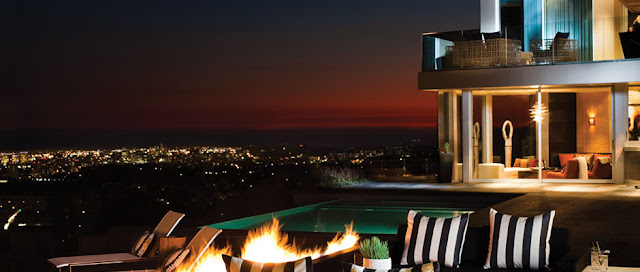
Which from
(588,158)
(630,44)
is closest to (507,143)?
(588,158)

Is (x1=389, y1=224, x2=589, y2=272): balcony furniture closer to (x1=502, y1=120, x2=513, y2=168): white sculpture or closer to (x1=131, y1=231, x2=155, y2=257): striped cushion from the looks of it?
(x1=131, y1=231, x2=155, y2=257): striped cushion

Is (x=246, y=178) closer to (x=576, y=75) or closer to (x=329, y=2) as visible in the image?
(x=329, y=2)

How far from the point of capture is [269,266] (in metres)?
4.41

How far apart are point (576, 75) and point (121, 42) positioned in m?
14.3

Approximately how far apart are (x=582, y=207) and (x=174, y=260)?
7230 mm

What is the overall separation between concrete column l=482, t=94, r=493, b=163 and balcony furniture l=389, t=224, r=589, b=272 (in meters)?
11.0

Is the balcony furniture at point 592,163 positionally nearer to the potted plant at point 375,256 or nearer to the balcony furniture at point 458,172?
the balcony furniture at point 458,172

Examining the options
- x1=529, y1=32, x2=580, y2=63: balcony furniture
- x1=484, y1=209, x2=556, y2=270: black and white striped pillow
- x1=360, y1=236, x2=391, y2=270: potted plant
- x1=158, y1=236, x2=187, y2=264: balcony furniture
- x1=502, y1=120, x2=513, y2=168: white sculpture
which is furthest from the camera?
x1=502, y1=120, x2=513, y2=168: white sculpture

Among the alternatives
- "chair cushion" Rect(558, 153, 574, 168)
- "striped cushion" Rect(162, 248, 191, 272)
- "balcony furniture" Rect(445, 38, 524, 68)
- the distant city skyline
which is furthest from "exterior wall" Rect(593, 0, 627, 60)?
"striped cushion" Rect(162, 248, 191, 272)

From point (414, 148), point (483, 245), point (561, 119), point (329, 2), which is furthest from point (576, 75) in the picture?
point (483, 245)

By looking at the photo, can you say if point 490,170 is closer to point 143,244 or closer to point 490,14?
point 490,14

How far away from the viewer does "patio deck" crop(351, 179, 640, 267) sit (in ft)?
26.3

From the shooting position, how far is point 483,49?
52.6 ft

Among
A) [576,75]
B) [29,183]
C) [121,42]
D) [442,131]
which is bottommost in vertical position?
[29,183]
